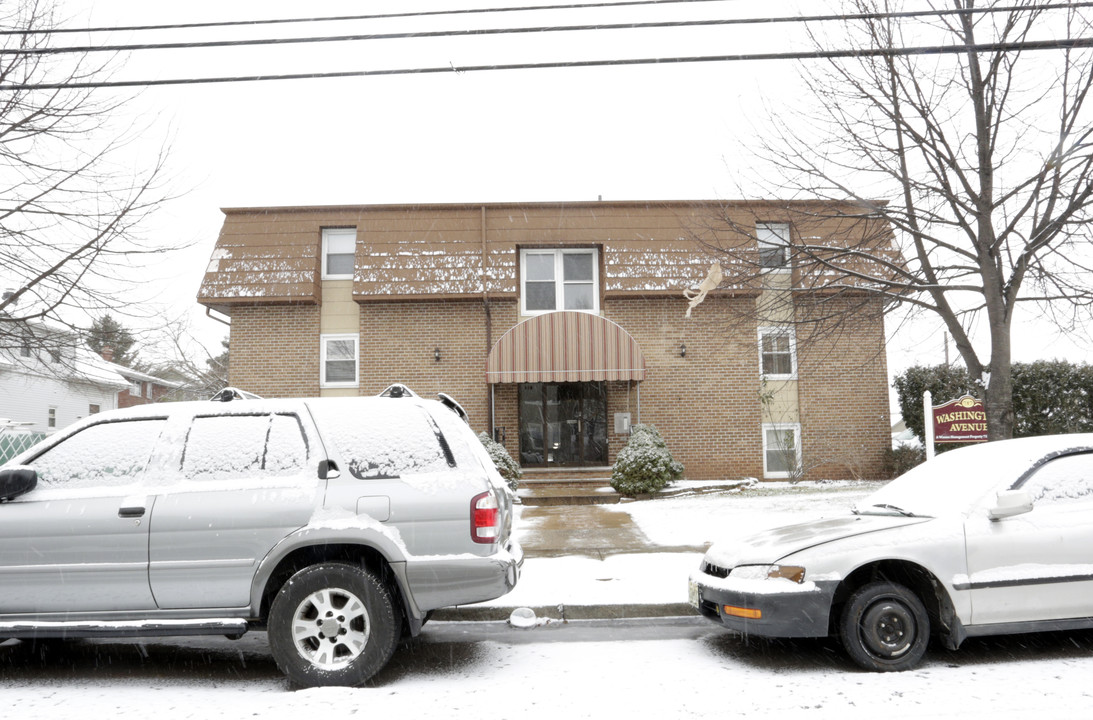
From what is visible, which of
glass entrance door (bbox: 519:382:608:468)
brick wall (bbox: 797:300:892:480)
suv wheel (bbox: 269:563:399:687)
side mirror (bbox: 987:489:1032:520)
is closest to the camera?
suv wheel (bbox: 269:563:399:687)

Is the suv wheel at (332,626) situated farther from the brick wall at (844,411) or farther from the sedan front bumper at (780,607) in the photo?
the brick wall at (844,411)

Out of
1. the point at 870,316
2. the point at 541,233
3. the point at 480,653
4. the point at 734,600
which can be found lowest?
the point at 480,653

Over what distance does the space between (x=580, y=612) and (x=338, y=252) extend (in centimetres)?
1314

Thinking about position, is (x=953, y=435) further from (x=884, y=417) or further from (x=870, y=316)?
(x=884, y=417)

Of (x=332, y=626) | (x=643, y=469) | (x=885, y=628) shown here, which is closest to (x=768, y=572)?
(x=885, y=628)

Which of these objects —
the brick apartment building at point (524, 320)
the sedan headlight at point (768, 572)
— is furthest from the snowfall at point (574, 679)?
the brick apartment building at point (524, 320)

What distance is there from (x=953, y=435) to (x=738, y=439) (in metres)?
6.26

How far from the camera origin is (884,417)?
57.2 feet

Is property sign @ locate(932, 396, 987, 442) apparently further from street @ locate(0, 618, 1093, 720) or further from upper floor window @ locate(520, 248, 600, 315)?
upper floor window @ locate(520, 248, 600, 315)

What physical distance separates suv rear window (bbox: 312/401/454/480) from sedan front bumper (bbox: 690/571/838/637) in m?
2.07

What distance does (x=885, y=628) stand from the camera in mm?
5039

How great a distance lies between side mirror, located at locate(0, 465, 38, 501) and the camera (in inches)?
194

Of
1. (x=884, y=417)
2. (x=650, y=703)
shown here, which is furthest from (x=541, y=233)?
(x=650, y=703)

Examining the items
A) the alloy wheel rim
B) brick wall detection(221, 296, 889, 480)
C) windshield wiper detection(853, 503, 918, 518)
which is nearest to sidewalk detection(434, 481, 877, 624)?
windshield wiper detection(853, 503, 918, 518)
